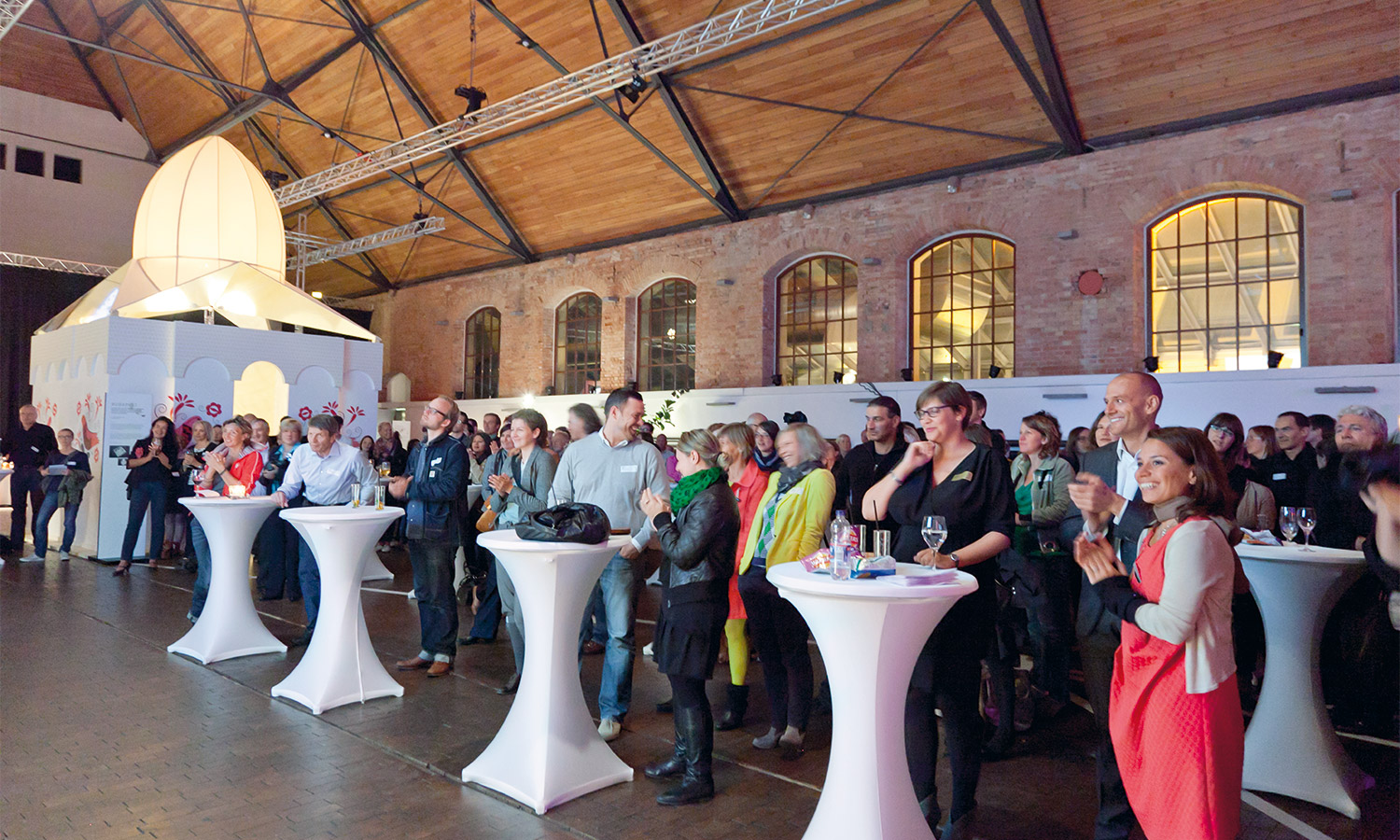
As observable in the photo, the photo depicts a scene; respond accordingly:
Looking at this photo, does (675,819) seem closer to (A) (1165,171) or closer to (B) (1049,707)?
(B) (1049,707)

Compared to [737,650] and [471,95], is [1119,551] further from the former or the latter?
[471,95]

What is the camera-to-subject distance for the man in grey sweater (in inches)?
150

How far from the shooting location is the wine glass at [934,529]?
2629 mm

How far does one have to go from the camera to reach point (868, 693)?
2.52 meters

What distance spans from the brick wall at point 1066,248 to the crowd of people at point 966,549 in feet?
16.0

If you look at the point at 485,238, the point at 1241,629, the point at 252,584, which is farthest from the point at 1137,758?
the point at 485,238

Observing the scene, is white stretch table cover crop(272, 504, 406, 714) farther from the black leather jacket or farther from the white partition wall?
the white partition wall

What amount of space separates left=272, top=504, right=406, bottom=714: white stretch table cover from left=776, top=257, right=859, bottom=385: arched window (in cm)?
887

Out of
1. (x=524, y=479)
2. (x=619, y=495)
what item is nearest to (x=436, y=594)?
(x=524, y=479)

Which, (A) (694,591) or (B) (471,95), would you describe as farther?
(B) (471,95)

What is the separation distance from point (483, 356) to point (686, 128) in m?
7.68

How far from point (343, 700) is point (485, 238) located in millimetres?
12801

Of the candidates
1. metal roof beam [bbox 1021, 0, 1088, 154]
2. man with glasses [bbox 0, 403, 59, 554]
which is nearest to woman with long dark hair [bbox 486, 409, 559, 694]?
man with glasses [bbox 0, 403, 59, 554]

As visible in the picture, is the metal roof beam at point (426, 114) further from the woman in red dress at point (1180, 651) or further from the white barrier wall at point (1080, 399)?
the woman in red dress at point (1180, 651)
